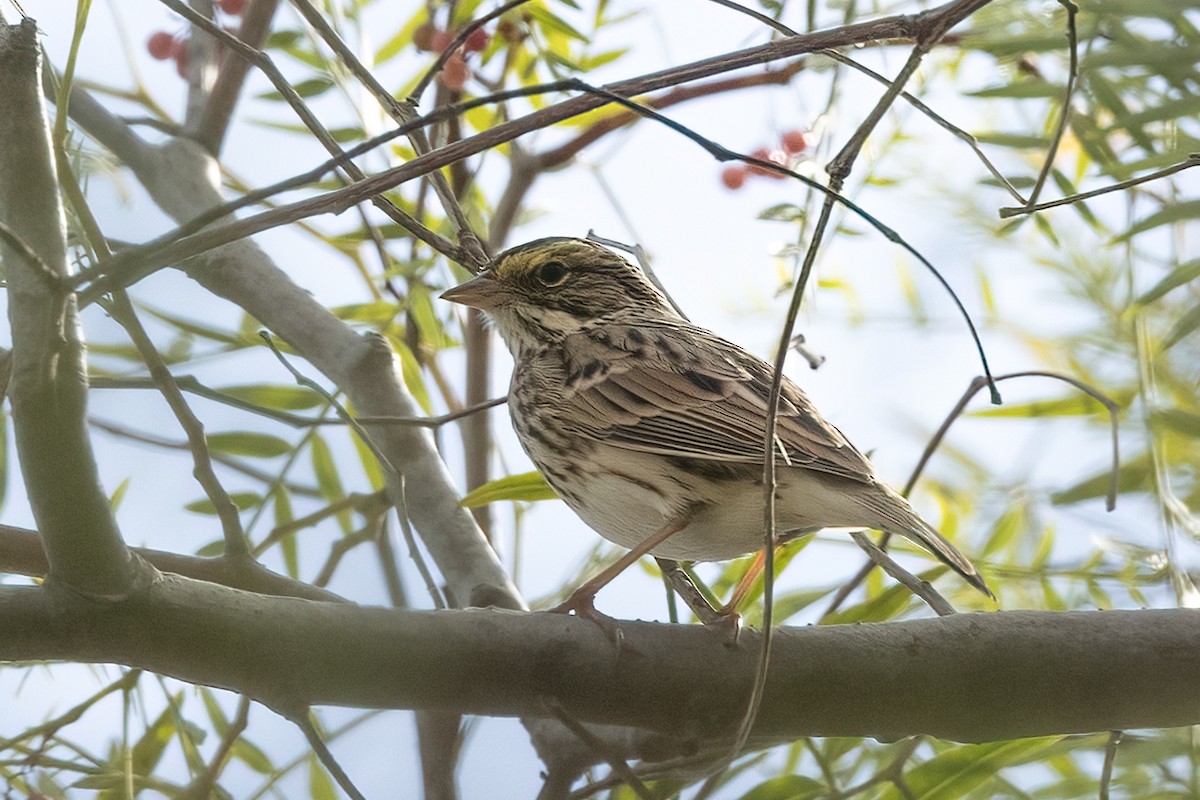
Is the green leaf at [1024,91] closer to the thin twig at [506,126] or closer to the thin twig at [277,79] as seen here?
the thin twig at [506,126]

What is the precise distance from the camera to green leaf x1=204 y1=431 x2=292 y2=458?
3.32 metres

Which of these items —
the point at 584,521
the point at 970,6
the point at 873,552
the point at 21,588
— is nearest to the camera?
the point at 21,588

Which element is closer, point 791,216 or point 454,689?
point 454,689

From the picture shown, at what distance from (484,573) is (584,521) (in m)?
0.32

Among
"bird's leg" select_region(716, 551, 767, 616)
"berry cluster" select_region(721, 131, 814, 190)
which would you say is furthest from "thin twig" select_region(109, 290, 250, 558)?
"berry cluster" select_region(721, 131, 814, 190)

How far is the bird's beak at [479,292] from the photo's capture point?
12.7ft

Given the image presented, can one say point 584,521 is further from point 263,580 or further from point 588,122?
point 588,122

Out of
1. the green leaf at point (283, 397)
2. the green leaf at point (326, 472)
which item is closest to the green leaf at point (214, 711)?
the green leaf at point (326, 472)

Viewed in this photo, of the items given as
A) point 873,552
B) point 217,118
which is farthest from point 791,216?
point 217,118

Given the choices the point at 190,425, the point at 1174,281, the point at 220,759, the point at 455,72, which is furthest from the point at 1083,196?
the point at 455,72

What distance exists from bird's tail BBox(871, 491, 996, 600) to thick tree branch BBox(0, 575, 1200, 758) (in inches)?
13.9

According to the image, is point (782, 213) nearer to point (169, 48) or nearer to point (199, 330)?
point (199, 330)

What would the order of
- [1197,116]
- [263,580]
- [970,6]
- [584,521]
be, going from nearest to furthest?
[970,6], [263,580], [1197,116], [584,521]

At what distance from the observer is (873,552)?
3229mm
